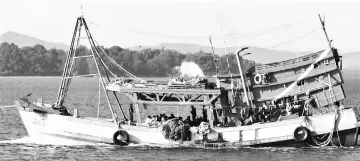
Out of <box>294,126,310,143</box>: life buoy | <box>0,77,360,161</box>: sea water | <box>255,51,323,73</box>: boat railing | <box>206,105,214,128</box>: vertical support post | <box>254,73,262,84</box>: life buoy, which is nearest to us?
<box>0,77,360,161</box>: sea water

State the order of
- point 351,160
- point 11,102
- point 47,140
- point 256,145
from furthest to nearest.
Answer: point 11,102
point 47,140
point 256,145
point 351,160

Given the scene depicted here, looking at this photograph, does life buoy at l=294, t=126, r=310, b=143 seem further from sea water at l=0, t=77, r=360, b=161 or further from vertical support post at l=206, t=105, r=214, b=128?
vertical support post at l=206, t=105, r=214, b=128

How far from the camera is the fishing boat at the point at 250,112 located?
135 ft

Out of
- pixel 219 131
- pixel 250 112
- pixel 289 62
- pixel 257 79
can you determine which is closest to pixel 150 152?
pixel 219 131

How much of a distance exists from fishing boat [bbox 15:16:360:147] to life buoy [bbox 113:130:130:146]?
60 mm

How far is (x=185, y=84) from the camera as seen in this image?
4269 cm

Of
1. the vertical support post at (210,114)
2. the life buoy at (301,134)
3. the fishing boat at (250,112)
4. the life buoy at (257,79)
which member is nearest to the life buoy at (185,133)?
the fishing boat at (250,112)

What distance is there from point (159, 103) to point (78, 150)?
5.65m

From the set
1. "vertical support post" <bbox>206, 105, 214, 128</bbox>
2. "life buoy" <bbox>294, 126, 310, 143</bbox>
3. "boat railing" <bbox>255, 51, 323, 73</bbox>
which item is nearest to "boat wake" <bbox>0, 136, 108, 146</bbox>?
"vertical support post" <bbox>206, 105, 214, 128</bbox>

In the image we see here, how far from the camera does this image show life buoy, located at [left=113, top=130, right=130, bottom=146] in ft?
140

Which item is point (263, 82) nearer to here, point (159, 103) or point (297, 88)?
point (297, 88)

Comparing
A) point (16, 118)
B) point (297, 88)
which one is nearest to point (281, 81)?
point (297, 88)

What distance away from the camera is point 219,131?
41938mm

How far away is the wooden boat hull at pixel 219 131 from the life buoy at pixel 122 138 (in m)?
0.22
